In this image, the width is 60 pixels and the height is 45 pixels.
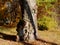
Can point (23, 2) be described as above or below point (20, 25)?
above

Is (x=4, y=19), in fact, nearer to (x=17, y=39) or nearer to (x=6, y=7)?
(x=6, y=7)

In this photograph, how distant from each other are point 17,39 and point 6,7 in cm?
482

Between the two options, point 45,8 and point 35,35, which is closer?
point 35,35

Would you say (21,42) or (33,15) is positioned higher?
(33,15)

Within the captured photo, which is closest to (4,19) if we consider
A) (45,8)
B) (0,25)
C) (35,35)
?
(0,25)

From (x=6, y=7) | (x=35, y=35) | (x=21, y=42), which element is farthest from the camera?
(x=6, y=7)

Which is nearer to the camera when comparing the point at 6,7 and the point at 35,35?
the point at 35,35

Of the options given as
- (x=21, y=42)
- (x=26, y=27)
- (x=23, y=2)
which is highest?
(x=23, y=2)

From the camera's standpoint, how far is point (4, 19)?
48.5 ft

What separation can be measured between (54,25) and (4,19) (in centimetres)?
321

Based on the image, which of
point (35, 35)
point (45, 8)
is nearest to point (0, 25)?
point (45, 8)

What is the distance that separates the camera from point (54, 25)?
14.7 meters

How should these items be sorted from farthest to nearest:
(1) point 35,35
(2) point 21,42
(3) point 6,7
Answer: (3) point 6,7 < (1) point 35,35 < (2) point 21,42

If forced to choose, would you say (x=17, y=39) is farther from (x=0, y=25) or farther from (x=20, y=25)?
(x=0, y=25)
